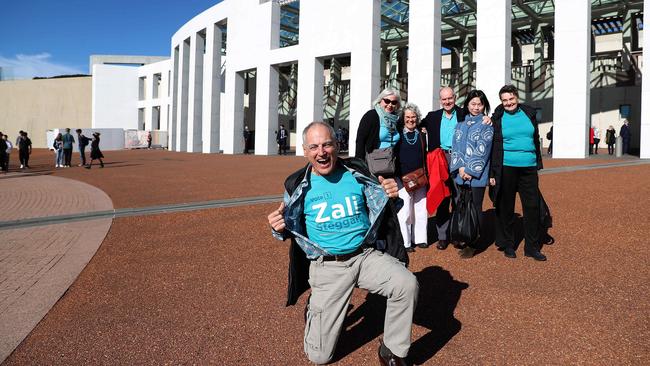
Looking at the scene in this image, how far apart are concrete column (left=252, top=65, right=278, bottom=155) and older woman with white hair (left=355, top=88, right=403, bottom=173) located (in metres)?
22.3

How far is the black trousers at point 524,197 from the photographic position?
4512 mm

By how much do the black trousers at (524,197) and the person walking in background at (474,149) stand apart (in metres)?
0.21

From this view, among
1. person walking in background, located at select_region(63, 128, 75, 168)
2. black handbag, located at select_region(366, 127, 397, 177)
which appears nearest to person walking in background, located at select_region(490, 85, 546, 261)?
black handbag, located at select_region(366, 127, 397, 177)

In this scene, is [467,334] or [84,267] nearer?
[467,334]

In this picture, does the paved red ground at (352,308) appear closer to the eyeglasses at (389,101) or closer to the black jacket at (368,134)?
the black jacket at (368,134)

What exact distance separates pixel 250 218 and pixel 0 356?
4427 millimetres

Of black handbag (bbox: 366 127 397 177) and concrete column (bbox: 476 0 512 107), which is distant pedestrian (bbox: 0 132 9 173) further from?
concrete column (bbox: 476 0 512 107)

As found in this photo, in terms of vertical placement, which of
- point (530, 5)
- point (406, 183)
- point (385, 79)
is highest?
point (530, 5)

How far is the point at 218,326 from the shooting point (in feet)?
10.6

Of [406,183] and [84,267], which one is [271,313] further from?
[84,267]

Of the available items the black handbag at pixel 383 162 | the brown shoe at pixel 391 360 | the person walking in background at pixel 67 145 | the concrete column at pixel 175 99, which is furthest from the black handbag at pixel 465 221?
the concrete column at pixel 175 99

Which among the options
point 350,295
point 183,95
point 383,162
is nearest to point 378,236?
point 350,295

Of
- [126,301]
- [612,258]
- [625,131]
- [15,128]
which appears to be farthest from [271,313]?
[15,128]

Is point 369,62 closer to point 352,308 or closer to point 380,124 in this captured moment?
point 380,124
